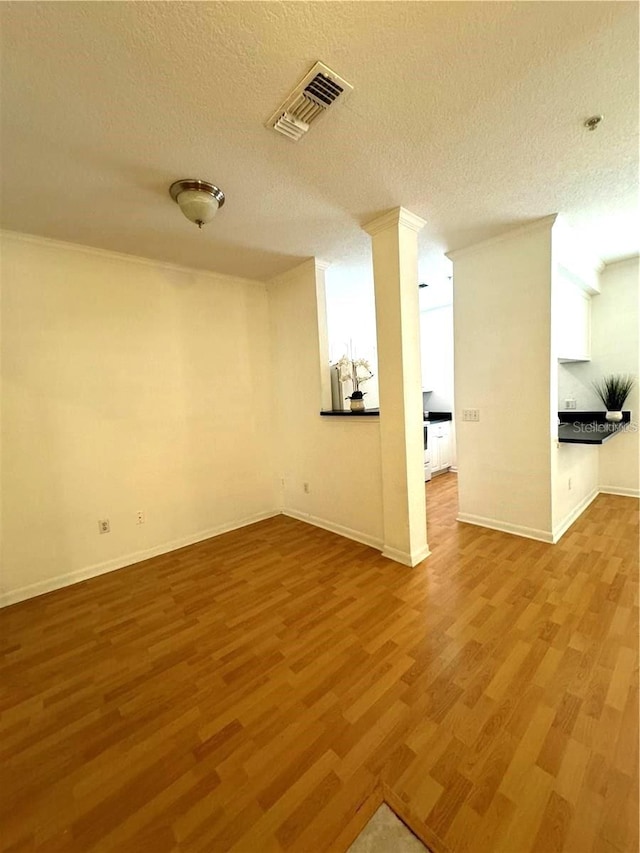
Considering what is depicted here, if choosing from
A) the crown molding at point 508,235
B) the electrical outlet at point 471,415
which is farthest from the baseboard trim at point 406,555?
the crown molding at point 508,235

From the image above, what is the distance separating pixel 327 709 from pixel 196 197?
2.70m

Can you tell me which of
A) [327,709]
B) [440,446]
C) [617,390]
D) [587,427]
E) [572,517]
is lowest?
[327,709]

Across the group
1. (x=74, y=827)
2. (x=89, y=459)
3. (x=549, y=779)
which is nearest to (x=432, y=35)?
(x=549, y=779)

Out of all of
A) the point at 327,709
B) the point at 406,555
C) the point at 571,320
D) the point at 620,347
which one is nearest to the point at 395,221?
the point at 571,320

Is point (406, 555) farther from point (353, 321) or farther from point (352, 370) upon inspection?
point (353, 321)

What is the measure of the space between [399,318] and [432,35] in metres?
1.39

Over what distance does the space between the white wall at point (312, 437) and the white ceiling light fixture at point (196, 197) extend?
4.38ft

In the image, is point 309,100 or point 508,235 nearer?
point 309,100

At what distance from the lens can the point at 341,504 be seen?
321cm

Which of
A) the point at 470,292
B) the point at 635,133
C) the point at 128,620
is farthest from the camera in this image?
the point at 470,292

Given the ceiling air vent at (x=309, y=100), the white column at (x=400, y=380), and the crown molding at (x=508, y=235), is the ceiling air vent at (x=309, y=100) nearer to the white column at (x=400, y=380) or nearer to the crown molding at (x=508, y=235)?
the white column at (x=400, y=380)

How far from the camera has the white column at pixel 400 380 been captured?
243 centimetres

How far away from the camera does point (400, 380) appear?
2.47 m

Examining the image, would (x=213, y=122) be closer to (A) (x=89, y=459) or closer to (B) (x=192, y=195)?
(B) (x=192, y=195)
